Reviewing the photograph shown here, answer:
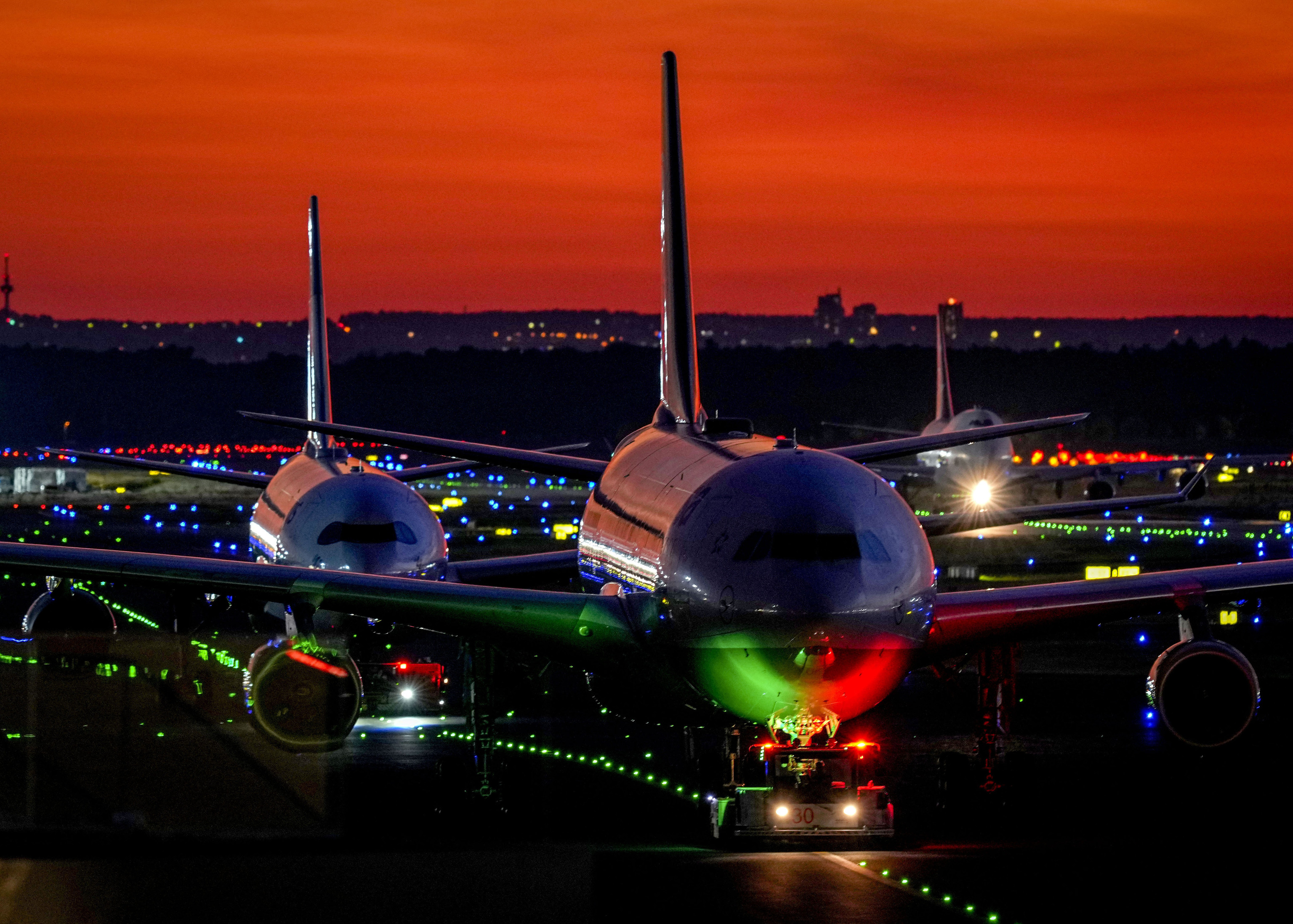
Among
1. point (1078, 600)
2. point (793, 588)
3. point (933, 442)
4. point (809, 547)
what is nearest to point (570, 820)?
point (793, 588)

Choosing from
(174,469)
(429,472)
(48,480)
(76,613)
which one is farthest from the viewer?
(48,480)

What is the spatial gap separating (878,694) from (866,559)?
1.93 meters

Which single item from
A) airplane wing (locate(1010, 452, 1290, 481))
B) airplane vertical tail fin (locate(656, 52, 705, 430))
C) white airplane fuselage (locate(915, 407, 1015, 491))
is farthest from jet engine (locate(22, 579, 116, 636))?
white airplane fuselage (locate(915, 407, 1015, 491))

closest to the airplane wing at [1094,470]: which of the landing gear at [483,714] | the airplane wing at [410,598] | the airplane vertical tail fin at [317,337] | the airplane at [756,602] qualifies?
the airplane vertical tail fin at [317,337]

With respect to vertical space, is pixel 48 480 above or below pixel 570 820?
above

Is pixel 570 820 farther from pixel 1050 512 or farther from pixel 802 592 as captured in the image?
pixel 1050 512

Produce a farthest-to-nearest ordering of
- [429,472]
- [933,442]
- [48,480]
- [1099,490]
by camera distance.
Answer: [48,480]
[1099,490]
[429,472]
[933,442]

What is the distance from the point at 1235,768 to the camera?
26047 millimetres

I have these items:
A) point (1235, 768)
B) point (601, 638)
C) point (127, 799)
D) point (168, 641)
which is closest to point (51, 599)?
point (127, 799)

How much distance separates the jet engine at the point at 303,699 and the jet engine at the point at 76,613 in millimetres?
6879

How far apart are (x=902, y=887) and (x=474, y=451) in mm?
12615

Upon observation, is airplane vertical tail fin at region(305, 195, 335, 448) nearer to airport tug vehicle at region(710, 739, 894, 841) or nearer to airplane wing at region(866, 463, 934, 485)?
airport tug vehicle at region(710, 739, 894, 841)

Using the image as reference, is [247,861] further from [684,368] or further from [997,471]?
[997,471]

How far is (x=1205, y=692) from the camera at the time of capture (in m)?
22.5
